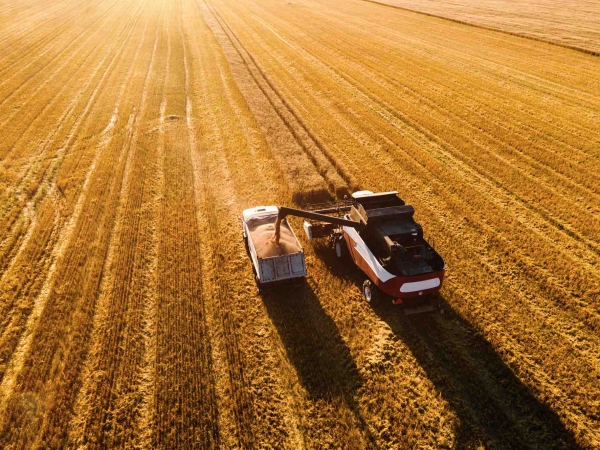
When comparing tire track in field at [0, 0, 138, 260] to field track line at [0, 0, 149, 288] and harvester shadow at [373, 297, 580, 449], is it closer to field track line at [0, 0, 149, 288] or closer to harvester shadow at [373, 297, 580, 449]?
field track line at [0, 0, 149, 288]

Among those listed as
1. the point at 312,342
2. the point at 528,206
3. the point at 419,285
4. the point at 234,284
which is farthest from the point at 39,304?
the point at 528,206

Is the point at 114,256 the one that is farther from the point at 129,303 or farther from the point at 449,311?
the point at 449,311

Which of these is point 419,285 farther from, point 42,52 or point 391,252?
point 42,52

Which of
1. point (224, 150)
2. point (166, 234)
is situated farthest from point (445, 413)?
point (224, 150)

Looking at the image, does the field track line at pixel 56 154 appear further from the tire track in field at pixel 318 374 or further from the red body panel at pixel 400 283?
the red body panel at pixel 400 283

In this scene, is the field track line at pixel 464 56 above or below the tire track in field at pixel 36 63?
below

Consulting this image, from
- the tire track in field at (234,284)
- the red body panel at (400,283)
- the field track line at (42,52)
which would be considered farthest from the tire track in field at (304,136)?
the field track line at (42,52)
